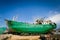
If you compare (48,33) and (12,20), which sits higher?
(12,20)

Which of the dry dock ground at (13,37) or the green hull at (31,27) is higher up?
the green hull at (31,27)

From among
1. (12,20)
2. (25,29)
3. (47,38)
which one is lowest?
(47,38)

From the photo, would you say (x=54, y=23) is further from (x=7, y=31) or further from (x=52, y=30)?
(x=7, y=31)

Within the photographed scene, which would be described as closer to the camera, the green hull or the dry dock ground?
the dry dock ground

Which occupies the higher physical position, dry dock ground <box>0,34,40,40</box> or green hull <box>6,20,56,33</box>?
green hull <box>6,20,56,33</box>

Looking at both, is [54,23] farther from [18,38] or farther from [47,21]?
[18,38]

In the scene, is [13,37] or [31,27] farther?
[31,27]

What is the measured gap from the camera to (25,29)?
4.09 m

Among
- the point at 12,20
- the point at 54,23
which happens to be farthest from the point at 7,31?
the point at 54,23

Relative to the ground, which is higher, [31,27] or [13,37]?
[31,27]

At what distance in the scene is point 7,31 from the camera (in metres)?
4.23

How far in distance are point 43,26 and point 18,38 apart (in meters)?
0.79

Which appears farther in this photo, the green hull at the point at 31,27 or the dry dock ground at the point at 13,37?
the green hull at the point at 31,27

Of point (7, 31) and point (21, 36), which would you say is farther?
point (7, 31)
